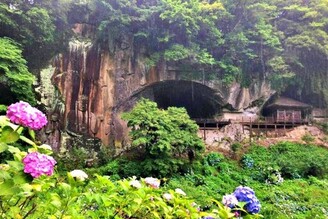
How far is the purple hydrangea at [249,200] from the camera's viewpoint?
197cm

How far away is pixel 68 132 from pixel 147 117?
13.4 feet

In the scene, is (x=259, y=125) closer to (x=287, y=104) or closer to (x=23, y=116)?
(x=287, y=104)

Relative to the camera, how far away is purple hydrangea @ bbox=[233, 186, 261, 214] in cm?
197

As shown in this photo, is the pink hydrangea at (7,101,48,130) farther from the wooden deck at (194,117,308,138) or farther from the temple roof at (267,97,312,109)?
the temple roof at (267,97,312,109)

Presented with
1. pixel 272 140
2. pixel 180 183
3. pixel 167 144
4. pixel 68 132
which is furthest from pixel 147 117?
pixel 272 140

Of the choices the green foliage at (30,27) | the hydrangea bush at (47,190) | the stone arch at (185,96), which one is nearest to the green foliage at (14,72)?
the green foliage at (30,27)

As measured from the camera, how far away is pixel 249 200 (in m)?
1.98

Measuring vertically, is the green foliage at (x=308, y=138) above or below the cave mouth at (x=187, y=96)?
below

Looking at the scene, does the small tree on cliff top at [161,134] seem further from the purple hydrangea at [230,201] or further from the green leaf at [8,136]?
the green leaf at [8,136]

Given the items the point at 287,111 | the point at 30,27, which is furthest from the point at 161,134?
the point at 287,111

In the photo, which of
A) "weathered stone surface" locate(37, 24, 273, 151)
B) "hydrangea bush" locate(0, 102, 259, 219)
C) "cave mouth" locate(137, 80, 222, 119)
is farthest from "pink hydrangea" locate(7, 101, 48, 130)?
"cave mouth" locate(137, 80, 222, 119)

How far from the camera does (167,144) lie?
1168cm

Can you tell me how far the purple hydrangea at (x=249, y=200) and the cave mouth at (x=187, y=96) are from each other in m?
14.4

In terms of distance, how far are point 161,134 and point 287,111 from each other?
32.8 feet
